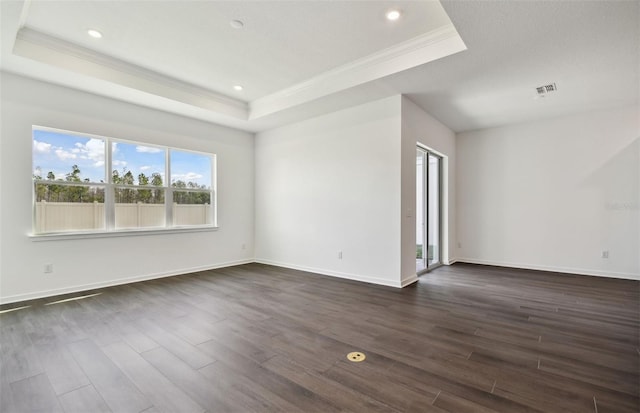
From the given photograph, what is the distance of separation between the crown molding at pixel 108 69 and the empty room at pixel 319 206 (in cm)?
3

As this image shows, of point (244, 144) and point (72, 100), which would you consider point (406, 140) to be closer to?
point (244, 144)

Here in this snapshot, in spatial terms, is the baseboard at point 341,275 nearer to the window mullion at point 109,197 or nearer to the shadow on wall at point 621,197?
the window mullion at point 109,197

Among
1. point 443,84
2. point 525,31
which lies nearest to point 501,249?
point 443,84

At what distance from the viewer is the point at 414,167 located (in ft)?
15.3

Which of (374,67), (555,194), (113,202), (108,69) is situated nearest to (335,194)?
(374,67)

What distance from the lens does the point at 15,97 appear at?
3682 mm

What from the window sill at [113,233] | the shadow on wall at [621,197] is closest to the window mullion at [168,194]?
the window sill at [113,233]

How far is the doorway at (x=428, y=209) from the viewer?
5.54 meters

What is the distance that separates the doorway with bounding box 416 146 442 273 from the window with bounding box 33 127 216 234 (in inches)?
161

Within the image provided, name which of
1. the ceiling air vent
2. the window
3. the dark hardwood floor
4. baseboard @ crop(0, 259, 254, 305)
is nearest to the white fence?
the window

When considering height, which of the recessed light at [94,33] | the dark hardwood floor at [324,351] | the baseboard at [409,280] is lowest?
the dark hardwood floor at [324,351]

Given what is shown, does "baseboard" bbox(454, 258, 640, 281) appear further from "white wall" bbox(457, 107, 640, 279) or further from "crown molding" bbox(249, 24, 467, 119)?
"crown molding" bbox(249, 24, 467, 119)

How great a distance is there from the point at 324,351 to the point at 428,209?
13.0 ft

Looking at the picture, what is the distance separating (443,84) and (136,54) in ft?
13.0
